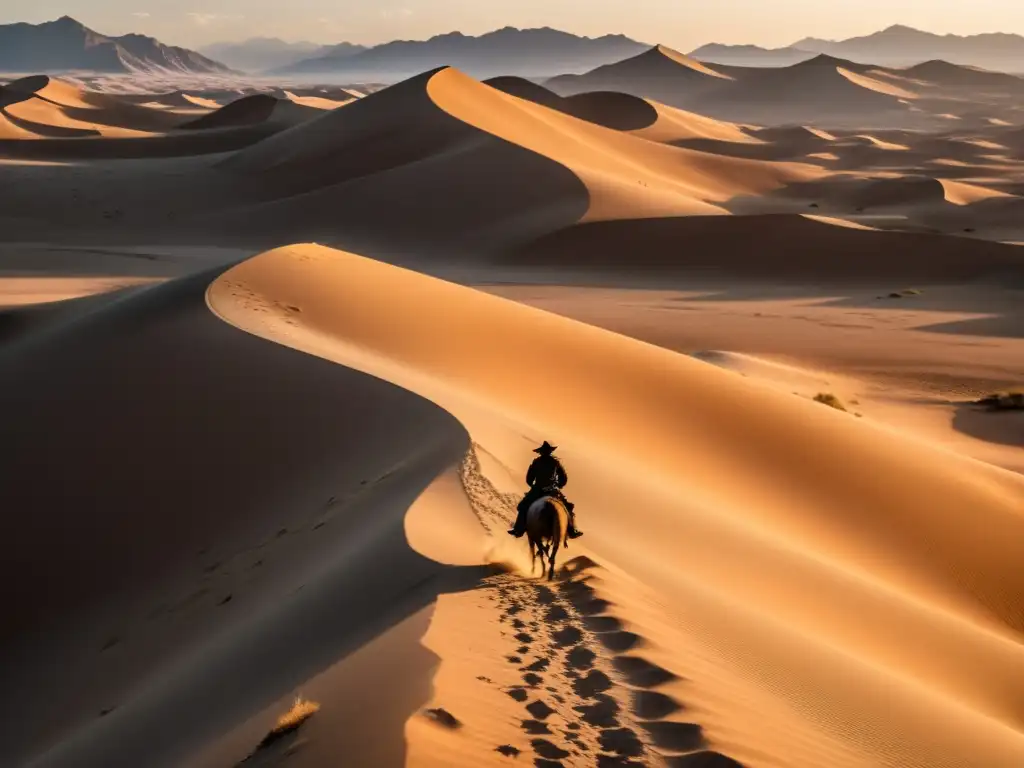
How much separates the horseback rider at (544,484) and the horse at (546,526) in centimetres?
9

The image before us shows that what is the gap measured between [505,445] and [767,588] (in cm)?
256

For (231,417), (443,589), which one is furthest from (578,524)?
(231,417)

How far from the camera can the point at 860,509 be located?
1214 centimetres

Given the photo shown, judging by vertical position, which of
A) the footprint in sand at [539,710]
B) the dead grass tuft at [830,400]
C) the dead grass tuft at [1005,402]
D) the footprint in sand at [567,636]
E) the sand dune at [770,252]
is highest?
the footprint in sand at [539,710]

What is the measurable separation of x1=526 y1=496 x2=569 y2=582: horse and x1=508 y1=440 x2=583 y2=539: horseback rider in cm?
9

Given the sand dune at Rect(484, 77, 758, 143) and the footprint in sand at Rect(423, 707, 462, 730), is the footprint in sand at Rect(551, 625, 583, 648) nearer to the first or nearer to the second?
the footprint in sand at Rect(423, 707, 462, 730)

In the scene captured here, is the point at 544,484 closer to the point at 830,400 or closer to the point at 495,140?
the point at 830,400

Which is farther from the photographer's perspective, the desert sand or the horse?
the horse

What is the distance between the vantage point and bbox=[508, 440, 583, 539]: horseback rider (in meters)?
6.88

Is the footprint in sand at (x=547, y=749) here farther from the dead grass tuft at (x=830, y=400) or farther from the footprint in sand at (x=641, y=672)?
the dead grass tuft at (x=830, y=400)

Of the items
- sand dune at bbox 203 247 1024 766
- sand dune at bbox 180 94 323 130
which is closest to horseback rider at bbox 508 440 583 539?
sand dune at bbox 203 247 1024 766

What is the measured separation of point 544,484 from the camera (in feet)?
23.0

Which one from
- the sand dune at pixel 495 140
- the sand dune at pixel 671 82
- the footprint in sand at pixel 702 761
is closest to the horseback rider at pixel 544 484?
the footprint in sand at pixel 702 761

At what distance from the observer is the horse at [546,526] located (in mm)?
6645
